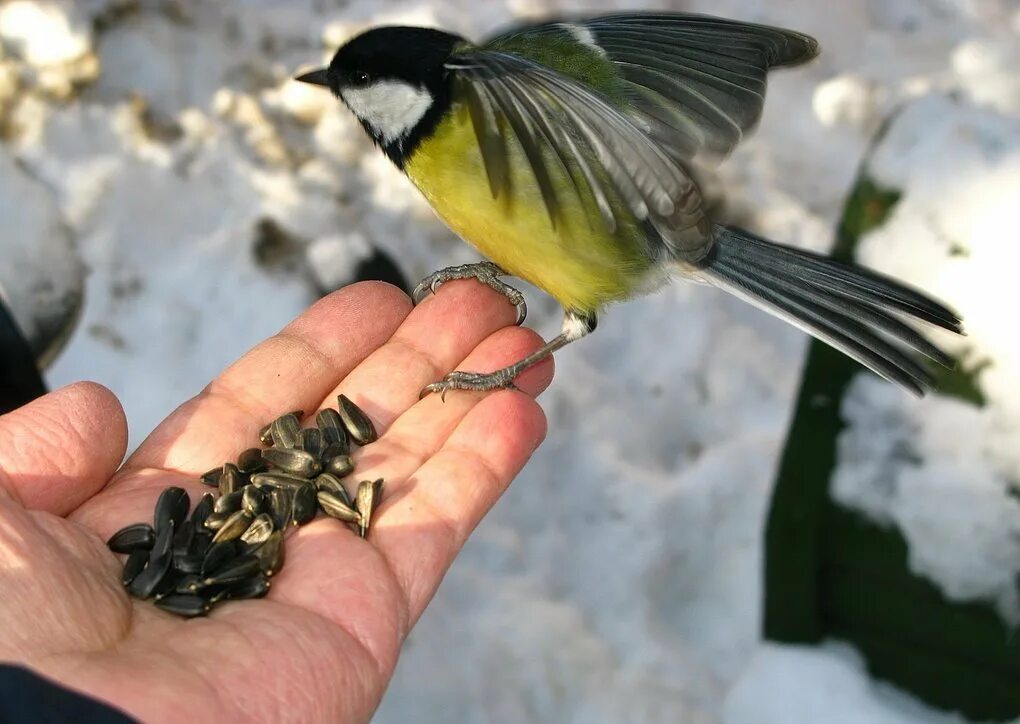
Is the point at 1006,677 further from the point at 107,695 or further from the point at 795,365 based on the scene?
the point at 107,695

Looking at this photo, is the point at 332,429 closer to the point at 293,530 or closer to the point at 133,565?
the point at 293,530

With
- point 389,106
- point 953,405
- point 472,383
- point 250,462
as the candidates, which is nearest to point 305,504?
point 250,462

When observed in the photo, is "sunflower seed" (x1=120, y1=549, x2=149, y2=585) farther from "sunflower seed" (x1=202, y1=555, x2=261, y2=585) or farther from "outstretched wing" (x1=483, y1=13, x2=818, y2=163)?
"outstretched wing" (x1=483, y1=13, x2=818, y2=163)

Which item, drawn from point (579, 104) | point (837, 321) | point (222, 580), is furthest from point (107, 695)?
point (837, 321)

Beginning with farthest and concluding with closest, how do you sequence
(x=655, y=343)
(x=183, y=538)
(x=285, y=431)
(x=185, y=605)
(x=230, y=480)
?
(x=655, y=343) < (x=285, y=431) < (x=230, y=480) < (x=183, y=538) < (x=185, y=605)

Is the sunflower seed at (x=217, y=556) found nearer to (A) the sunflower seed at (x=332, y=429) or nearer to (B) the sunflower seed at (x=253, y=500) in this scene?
(B) the sunflower seed at (x=253, y=500)

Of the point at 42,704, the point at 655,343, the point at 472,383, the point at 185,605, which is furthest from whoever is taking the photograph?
the point at 655,343

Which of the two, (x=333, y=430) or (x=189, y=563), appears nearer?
(x=189, y=563)

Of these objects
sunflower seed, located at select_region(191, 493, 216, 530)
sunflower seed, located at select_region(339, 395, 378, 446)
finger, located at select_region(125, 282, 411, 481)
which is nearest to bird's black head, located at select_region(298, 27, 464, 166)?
finger, located at select_region(125, 282, 411, 481)
